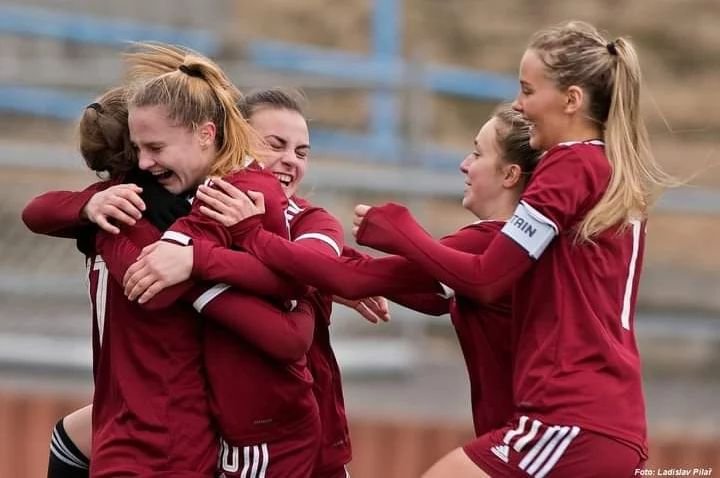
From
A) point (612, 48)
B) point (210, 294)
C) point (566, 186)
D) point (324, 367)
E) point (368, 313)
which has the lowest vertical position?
point (324, 367)

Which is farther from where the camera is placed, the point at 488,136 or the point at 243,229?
the point at 488,136

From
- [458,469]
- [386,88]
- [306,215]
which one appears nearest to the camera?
[458,469]

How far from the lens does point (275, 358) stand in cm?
334

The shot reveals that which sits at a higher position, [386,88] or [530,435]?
[386,88]

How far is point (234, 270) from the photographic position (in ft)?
10.7

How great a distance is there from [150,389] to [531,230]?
0.88m

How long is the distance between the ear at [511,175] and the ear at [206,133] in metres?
0.66

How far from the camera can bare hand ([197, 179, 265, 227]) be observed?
329cm

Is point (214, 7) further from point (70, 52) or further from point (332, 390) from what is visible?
point (332, 390)

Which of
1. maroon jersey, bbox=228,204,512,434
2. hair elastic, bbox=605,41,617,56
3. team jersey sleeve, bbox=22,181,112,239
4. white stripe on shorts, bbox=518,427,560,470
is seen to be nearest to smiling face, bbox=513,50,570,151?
hair elastic, bbox=605,41,617,56

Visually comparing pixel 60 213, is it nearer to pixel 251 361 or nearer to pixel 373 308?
pixel 251 361

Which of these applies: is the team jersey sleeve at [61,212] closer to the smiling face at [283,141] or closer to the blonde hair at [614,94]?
the smiling face at [283,141]

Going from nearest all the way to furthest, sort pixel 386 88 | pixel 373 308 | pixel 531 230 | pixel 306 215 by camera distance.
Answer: pixel 531 230 → pixel 306 215 → pixel 373 308 → pixel 386 88

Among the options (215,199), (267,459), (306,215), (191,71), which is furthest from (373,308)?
(191,71)
